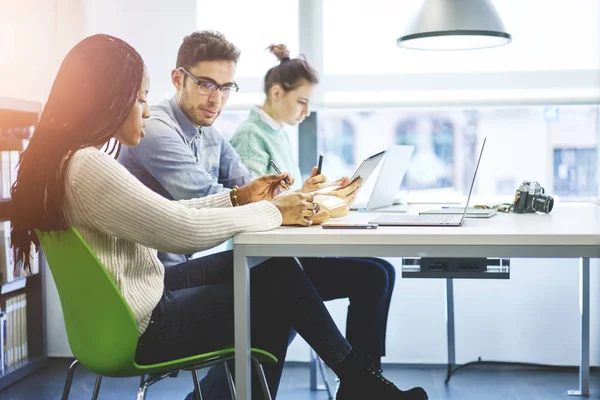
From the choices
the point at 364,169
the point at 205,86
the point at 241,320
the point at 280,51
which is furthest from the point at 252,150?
the point at 241,320

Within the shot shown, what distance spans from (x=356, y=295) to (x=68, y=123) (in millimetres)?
1161

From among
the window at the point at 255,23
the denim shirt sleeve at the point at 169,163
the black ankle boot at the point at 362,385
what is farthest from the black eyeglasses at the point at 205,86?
the window at the point at 255,23

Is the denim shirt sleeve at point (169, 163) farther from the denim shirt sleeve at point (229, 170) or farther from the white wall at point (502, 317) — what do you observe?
the white wall at point (502, 317)

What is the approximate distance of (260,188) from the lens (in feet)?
6.72

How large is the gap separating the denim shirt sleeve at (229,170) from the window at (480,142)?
3.24 ft

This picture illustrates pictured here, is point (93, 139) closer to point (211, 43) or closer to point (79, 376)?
point (211, 43)

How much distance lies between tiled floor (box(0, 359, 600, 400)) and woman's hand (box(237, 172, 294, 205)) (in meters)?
1.26

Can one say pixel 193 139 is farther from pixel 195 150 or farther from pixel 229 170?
pixel 229 170

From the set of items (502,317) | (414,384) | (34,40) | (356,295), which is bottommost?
(414,384)

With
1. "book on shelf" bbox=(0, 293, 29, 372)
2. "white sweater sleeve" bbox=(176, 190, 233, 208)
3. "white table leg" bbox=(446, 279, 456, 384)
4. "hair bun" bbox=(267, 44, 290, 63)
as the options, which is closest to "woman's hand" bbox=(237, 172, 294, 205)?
"white sweater sleeve" bbox=(176, 190, 233, 208)

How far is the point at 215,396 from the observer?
229cm

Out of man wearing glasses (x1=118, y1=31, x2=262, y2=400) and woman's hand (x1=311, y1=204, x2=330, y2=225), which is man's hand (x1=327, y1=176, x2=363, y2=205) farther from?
man wearing glasses (x1=118, y1=31, x2=262, y2=400)

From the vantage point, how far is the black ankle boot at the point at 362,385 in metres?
1.74

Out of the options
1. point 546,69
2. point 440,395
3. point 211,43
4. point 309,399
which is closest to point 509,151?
point 546,69
